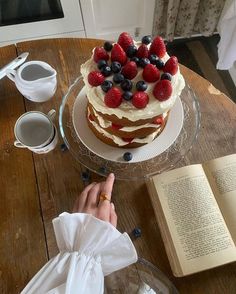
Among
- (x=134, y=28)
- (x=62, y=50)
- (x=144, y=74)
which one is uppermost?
(x=144, y=74)

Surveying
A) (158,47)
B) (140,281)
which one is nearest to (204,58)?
(158,47)

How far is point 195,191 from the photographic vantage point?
827mm

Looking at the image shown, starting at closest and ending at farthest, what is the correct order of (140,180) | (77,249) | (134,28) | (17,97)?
(77,249) → (140,180) → (17,97) → (134,28)

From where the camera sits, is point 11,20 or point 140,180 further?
point 11,20

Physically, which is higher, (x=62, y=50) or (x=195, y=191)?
(x=62, y=50)

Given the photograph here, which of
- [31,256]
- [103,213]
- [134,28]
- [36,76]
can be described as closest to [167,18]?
[134,28]

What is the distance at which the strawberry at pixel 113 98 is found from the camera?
0.73 meters

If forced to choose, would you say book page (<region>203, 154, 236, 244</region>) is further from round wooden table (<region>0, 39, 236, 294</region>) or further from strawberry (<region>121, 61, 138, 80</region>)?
strawberry (<region>121, 61, 138, 80</region>)

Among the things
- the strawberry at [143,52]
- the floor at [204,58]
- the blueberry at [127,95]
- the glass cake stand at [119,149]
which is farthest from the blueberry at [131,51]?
the floor at [204,58]

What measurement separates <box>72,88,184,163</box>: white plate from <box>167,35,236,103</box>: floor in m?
0.99

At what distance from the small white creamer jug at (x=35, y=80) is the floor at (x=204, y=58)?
1132 millimetres

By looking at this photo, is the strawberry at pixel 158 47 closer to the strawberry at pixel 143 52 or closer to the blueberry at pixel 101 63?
the strawberry at pixel 143 52

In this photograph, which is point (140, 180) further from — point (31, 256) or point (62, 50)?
point (62, 50)

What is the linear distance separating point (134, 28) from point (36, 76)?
96 centimetres
